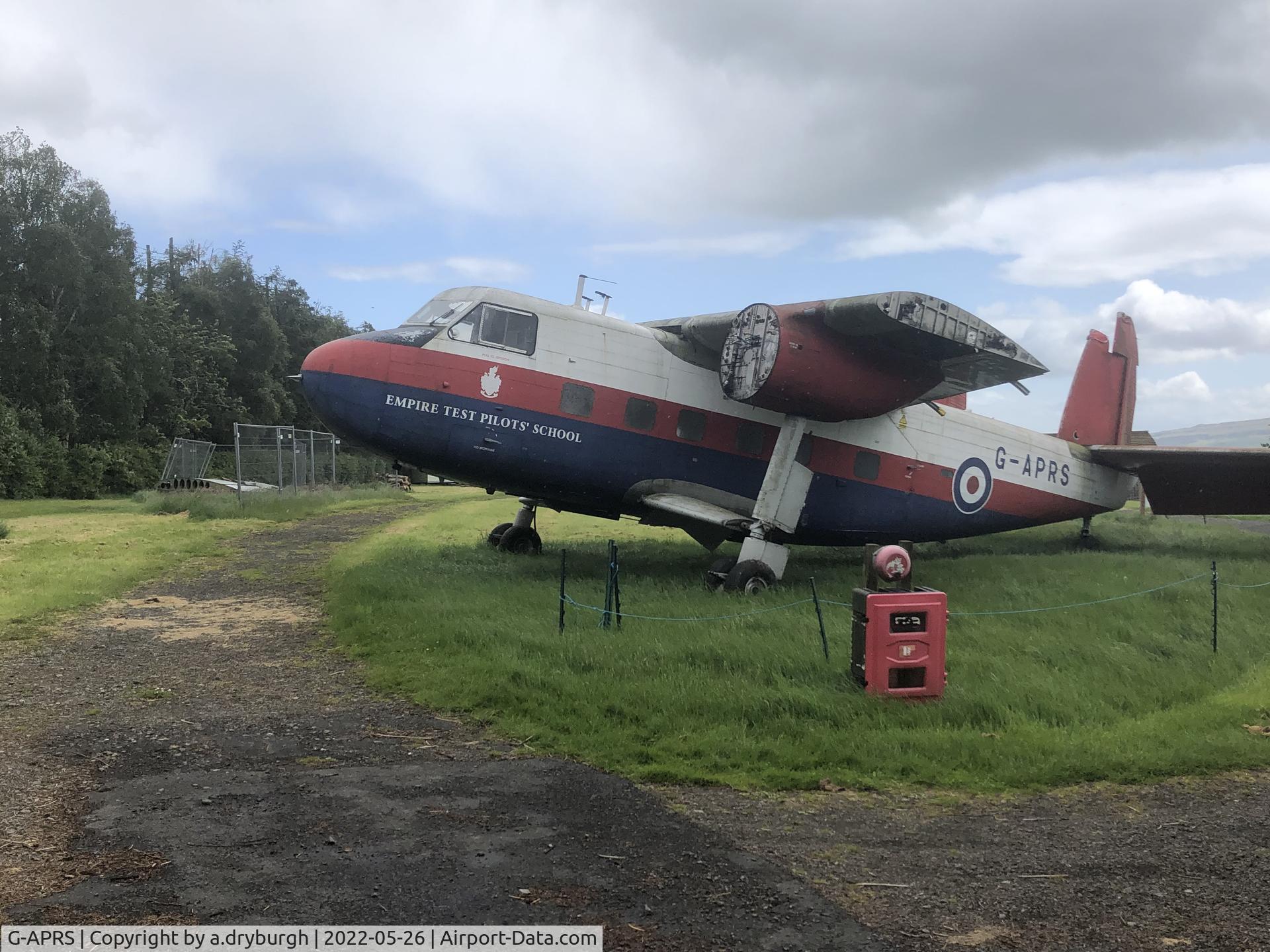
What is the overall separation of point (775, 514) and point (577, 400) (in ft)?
11.5

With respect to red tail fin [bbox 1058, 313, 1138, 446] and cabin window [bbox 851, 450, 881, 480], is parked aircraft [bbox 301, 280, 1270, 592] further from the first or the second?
red tail fin [bbox 1058, 313, 1138, 446]

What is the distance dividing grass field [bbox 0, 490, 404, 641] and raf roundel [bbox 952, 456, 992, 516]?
47.6 feet

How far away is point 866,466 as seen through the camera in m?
15.8

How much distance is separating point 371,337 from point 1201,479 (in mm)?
16151

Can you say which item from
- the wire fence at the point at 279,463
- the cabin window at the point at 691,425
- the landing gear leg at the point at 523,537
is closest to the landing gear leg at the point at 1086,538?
the cabin window at the point at 691,425

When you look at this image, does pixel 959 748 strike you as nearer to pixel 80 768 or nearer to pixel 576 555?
pixel 80 768

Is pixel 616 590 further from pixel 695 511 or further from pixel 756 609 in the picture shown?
pixel 695 511

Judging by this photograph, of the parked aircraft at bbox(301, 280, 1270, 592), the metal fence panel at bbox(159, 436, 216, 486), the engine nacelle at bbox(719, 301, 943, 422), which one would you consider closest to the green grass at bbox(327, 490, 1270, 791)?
the parked aircraft at bbox(301, 280, 1270, 592)

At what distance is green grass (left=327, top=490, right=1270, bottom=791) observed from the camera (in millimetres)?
6824

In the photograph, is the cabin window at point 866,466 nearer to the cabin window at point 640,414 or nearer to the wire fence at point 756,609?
the cabin window at point 640,414

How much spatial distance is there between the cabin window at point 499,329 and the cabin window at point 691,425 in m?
2.71

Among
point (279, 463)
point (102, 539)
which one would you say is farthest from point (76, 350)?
point (102, 539)

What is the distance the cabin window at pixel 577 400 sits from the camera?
540 inches

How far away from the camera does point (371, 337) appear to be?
43.2ft
